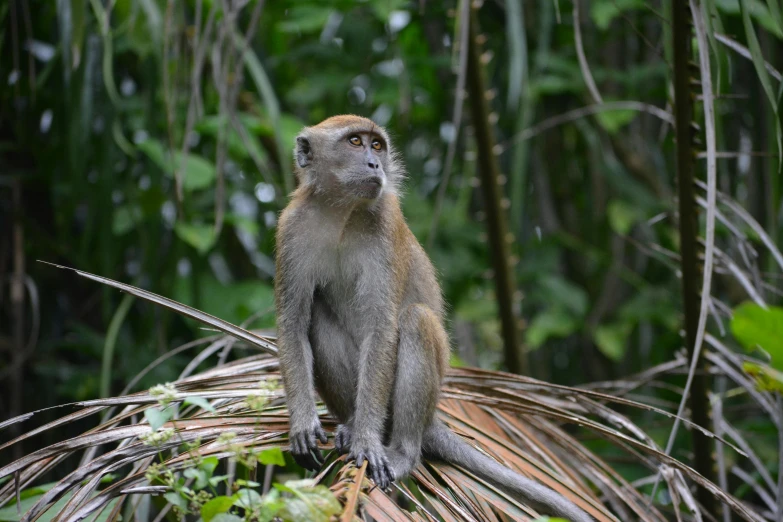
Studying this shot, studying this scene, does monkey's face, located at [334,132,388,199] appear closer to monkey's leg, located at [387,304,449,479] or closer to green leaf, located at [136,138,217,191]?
monkey's leg, located at [387,304,449,479]

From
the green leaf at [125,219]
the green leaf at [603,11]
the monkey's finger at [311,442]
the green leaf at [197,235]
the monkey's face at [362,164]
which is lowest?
the monkey's finger at [311,442]

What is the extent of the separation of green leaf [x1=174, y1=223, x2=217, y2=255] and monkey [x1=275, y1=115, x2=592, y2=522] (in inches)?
58.7

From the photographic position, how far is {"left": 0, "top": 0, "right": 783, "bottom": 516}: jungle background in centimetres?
601

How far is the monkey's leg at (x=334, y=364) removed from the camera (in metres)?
4.27

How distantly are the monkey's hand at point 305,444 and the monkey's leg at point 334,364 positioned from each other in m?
0.43

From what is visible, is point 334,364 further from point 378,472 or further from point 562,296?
point 562,296

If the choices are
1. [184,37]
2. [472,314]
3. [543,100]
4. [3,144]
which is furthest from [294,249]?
[543,100]

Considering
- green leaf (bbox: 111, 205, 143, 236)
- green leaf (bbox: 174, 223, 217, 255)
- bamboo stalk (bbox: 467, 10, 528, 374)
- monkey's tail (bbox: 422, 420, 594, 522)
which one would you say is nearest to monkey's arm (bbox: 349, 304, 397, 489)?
monkey's tail (bbox: 422, 420, 594, 522)

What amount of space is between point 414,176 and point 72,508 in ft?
19.1

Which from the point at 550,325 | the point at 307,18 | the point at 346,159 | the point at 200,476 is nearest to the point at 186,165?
the point at 307,18

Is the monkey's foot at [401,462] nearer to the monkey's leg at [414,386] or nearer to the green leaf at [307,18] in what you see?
the monkey's leg at [414,386]

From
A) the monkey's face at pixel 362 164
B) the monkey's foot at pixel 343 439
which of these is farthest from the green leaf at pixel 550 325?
the monkey's foot at pixel 343 439

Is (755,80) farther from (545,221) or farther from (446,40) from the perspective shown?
(446,40)

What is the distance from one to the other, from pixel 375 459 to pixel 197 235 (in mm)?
3134
